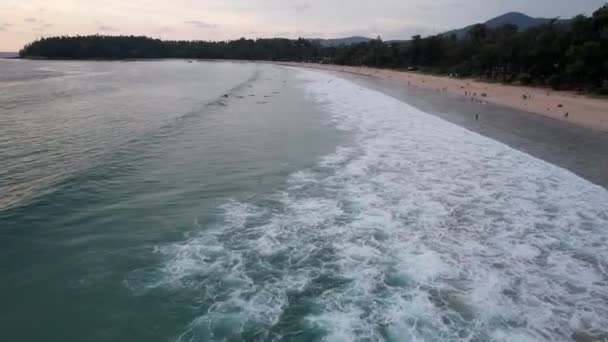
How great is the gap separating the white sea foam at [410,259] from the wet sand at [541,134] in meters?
2.71

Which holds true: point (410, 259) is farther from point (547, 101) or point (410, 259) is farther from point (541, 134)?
point (547, 101)

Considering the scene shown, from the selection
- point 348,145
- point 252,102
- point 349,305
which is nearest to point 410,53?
point 252,102

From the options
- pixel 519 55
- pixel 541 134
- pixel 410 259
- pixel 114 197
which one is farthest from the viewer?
pixel 519 55

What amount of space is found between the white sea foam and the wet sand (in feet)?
8.88

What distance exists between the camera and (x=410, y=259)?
8453 millimetres

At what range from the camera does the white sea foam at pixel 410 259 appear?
646 cm

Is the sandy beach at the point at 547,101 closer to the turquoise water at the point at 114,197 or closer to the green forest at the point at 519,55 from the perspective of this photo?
the green forest at the point at 519,55

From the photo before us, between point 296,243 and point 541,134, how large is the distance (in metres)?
18.9

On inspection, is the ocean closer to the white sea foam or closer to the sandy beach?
the white sea foam

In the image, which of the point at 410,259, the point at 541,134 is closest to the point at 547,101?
the point at 541,134

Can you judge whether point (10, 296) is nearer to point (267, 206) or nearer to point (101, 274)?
point (101, 274)

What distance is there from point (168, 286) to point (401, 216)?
6.42 meters

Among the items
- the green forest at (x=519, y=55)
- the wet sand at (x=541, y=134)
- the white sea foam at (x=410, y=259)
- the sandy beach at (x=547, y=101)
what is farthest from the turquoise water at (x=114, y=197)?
the green forest at (x=519, y=55)

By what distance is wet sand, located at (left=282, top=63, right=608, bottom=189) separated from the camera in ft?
51.2
